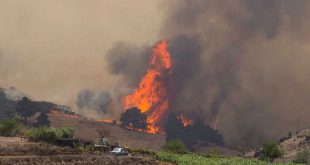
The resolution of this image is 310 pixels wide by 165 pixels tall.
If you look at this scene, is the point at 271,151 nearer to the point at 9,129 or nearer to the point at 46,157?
the point at 9,129

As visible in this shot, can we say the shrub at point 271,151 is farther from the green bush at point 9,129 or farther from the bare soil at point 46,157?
the bare soil at point 46,157

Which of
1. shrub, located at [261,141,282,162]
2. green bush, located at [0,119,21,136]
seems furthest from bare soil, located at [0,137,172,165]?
shrub, located at [261,141,282,162]

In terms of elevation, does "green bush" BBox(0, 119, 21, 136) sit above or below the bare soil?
above

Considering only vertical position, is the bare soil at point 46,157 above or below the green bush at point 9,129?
below

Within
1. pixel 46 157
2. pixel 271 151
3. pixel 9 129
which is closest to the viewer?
pixel 46 157

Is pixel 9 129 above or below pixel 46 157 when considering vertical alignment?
above

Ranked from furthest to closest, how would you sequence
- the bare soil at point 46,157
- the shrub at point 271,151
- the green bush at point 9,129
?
the shrub at point 271,151 → the green bush at point 9,129 → the bare soil at point 46,157

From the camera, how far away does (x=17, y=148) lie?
7900 centimetres

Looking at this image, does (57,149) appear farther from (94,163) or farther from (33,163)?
(33,163)

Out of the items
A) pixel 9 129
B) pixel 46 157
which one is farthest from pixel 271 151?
pixel 46 157

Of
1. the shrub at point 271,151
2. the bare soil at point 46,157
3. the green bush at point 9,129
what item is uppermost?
the green bush at point 9,129

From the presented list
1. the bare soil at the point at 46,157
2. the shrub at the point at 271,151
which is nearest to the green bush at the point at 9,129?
the bare soil at the point at 46,157

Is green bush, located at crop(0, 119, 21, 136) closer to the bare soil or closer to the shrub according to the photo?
the bare soil

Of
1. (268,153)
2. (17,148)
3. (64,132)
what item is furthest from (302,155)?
(17,148)
